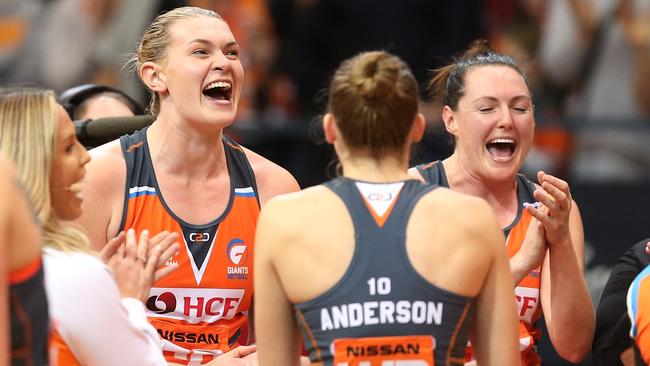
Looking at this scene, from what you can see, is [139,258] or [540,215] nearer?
[139,258]

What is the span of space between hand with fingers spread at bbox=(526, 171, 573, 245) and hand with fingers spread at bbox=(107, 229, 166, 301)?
1.20 m

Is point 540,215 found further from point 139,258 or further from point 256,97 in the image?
point 256,97

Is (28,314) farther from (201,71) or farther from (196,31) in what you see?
(196,31)

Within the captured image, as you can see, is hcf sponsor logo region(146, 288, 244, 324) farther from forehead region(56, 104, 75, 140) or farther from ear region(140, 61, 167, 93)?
forehead region(56, 104, 75, 140)

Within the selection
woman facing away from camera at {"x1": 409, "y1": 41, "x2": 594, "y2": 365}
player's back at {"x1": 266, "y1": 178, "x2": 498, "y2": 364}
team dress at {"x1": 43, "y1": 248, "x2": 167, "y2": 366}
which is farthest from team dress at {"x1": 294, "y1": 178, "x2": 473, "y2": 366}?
woman facing away from camera at {"x1": 409, "y1": 41, "x2": 594, "y2": 365}

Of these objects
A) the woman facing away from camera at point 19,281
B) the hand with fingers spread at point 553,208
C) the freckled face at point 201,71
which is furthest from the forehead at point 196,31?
the woman facing away from camera at point 19,281

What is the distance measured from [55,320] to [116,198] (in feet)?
4.10

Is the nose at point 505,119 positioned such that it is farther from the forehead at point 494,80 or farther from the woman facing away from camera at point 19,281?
the woman facing away from camera at point 19,281

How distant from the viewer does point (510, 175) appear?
426cm

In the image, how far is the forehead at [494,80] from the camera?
4.25 metres

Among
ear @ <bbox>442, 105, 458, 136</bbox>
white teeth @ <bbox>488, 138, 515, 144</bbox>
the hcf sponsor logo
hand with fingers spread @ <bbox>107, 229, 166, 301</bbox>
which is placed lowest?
the hcf sponsor logo

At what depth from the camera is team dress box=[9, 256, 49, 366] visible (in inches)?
99.7

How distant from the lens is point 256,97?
26.0 ft

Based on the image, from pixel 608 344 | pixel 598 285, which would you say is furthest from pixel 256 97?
pixel 608 344
